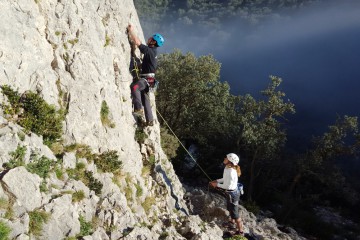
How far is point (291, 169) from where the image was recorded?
135 feet

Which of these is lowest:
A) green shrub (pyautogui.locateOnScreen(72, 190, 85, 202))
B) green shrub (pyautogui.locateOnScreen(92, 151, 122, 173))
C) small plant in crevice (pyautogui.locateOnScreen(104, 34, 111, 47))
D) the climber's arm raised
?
green shrub (pyautogui.locateOnScreen(72, 190, 85, 202))

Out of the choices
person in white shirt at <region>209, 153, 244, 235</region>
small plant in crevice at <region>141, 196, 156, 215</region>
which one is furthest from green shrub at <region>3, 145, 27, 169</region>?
person in white shirt at <region>209, 153, 244, 235</region>

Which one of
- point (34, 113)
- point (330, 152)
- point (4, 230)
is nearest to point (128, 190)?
point (34, 113)

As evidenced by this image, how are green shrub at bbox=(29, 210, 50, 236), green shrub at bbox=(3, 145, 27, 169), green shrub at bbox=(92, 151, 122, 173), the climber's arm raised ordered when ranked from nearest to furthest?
green shrub at bbox=(29, 210, 50, 236), green shrub at bbox=(3, 145, 27, 169), green shrub at bbox=(92, 151, 122, 173), the climber's arm raised

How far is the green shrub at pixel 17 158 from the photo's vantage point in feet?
26.8

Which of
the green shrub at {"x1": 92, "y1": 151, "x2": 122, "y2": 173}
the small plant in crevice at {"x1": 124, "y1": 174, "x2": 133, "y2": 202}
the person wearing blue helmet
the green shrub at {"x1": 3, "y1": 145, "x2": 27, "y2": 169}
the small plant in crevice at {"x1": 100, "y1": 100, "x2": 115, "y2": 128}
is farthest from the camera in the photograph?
the person wearing blue helmet

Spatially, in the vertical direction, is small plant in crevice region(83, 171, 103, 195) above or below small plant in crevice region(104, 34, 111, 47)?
below

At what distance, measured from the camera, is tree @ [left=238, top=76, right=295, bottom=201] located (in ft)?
113

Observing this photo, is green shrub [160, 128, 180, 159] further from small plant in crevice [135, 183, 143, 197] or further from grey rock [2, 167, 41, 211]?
grey rock [2, 167, 41, 211]

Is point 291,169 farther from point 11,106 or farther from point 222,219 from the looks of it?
point 11,106

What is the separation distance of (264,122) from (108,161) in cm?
2649

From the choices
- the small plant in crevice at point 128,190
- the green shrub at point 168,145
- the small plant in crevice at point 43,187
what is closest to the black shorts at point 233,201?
the small plant in crevice at point 128,190

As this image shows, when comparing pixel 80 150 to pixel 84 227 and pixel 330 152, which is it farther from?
pixel 330 152

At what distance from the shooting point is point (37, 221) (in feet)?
25.8
